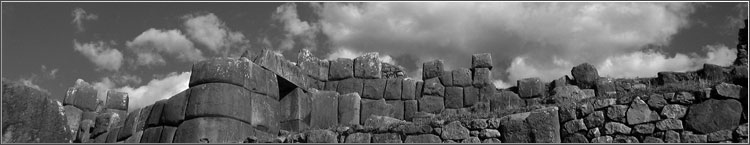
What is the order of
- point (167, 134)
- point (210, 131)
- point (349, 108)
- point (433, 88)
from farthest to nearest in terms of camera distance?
1. point (433, 88)
2. point (349, 108)
3. point (167, 134)
4. point (210, 131)

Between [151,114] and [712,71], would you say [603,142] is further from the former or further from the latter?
[151,114]

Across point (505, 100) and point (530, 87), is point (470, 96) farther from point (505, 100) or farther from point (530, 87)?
point (530, 87)

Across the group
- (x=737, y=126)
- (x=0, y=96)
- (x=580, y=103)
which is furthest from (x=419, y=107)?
(x=0, y=96)

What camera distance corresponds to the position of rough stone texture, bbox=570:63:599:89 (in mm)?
17578

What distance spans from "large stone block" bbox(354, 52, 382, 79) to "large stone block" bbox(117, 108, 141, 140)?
511 cm

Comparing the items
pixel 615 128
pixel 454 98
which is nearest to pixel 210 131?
pixel 454 98

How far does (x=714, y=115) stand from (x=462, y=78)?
7.47 m

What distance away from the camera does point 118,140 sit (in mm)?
17406

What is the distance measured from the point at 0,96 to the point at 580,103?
8859mm

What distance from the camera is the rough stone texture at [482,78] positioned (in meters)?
18.2

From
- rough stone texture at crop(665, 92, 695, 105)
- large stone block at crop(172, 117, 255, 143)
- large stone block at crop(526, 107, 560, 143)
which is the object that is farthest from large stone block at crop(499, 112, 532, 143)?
large stone block at crop(172, 117, 255, 143)

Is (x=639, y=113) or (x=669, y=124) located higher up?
(x=639, y=113)

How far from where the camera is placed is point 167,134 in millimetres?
15039

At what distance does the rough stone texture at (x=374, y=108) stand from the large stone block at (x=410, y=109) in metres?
0.34
